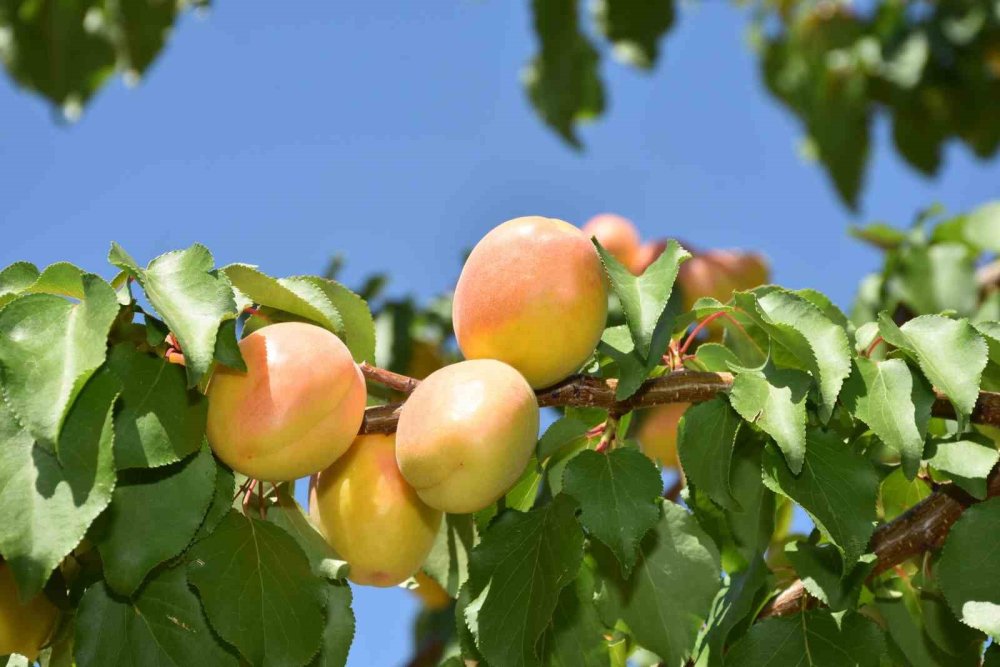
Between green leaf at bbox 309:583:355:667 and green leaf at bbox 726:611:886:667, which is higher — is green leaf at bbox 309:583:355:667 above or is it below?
above

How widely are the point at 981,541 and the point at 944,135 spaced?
250 cm

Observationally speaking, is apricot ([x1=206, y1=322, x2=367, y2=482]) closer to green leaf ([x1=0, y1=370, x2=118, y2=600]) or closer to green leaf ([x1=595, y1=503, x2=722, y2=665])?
green leaf ([x1=0, y1=370, x2=118, y2=600])

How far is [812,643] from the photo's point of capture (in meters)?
0.82

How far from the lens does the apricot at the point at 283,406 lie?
0.74m

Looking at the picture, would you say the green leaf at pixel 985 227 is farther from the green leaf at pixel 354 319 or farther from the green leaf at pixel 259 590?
the green leaf at pixel 259 590

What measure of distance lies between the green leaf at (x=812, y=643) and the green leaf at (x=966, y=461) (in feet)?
0.41

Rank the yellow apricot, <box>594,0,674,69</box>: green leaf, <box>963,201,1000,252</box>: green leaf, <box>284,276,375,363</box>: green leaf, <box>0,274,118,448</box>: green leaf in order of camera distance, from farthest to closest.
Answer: <box>594,0,674,69</box>: green leaf → the yellow apricot → <box>963,201,1000,252</box>: green leaf → <box>284,276,375,363</box>: green leaf → <box>0,274,118,448</box>: green leaf

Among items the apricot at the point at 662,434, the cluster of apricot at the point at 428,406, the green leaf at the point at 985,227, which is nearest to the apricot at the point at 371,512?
the cluster of apricot at the point at 428,406

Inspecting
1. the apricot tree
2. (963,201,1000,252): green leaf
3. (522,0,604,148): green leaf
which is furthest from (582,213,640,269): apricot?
the apricot tree

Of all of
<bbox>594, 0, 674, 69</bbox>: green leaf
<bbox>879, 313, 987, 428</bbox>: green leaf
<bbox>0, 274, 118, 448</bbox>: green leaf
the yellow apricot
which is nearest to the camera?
<bbox>0, 274, 118, 448</bbox>: green leaf

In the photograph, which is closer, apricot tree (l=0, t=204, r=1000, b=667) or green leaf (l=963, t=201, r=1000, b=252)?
apricot tree (l=0, t=204, r=1000, b=667)

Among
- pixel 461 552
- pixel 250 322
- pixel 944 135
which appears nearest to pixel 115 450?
pixel 250 322

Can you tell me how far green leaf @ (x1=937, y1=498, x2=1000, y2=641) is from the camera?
78cm

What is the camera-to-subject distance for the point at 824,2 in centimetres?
315
